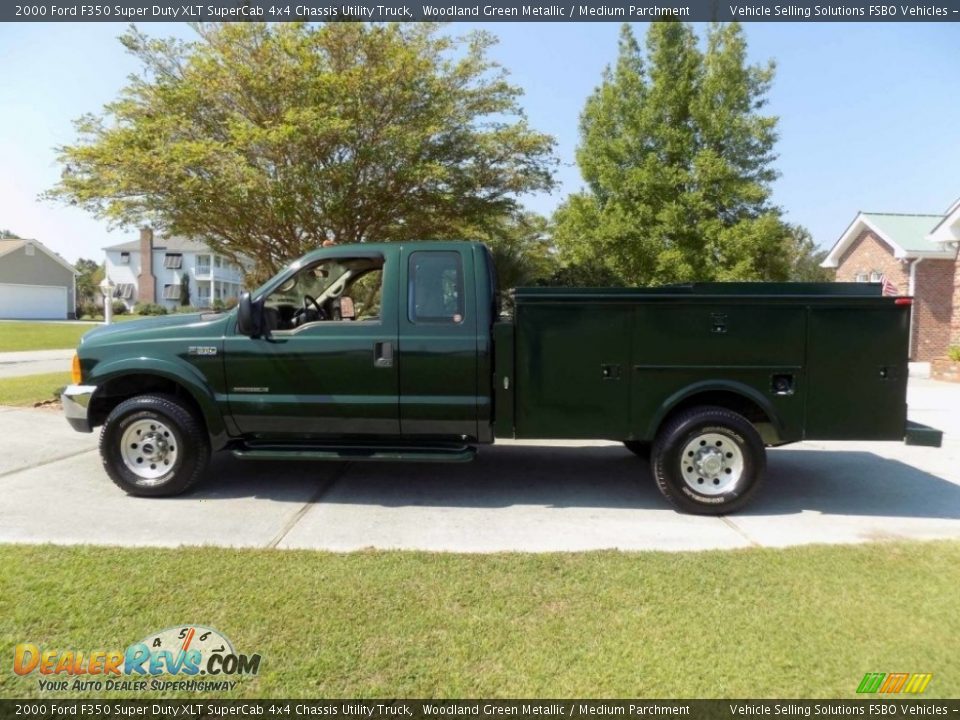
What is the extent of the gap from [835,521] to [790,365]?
49.6 inches

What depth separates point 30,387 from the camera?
11.2 m

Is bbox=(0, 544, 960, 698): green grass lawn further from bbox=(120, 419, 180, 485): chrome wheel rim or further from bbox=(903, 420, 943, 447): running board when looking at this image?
bbox=(120, 419, 180, 485): chrome wheel rim

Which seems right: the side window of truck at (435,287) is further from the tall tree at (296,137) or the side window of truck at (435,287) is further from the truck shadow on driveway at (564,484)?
the tall tree at (296,137)

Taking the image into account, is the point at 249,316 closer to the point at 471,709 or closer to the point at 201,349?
the point at 201,349

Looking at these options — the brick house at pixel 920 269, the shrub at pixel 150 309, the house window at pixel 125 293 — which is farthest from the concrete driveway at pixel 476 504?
the house window at pixel 125 293

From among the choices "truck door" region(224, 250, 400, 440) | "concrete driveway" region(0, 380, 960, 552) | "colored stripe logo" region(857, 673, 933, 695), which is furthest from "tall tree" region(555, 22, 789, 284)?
"colored stripe logo" region(857, 673, 933, 695)

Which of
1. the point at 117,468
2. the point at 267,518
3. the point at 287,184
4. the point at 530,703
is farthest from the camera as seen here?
the point at 287,184

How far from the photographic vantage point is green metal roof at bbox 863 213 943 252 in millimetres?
18938

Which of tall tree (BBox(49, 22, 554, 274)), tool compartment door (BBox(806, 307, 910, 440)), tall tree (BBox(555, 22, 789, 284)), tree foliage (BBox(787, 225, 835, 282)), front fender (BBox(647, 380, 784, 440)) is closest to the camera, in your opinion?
tool compartment door (BBox(806, 307, 910, 440))

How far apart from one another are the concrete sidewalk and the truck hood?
33.8 ft

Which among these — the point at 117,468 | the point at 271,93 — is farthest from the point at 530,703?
the point at 271,93

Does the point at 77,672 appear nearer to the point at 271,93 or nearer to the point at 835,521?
the point at 835,521

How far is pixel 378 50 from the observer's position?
1004cm

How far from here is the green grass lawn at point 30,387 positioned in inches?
391
